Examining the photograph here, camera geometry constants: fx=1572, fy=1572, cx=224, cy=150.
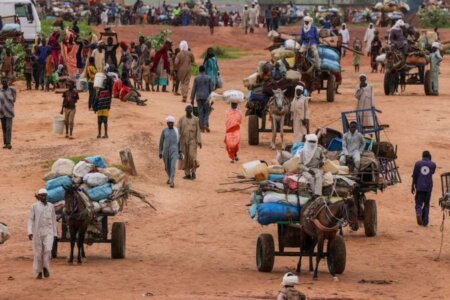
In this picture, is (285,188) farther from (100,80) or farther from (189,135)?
(100,80)

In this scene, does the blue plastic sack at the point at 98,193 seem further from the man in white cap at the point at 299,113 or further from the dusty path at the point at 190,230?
the man in white cap at the point at 299,113

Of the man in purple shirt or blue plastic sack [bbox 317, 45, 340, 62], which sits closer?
the man in purple shirt

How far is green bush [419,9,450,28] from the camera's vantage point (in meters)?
65.2

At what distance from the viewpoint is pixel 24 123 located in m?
35.5

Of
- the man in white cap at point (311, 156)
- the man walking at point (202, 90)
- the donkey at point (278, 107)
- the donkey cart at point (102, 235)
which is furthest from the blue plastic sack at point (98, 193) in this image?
the man walking at point (202, 90)

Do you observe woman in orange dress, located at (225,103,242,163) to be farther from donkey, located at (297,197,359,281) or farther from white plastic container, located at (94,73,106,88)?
donkey, located at (297,197,359,281)

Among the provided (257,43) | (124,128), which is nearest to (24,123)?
(124,128)

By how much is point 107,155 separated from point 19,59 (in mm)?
15604

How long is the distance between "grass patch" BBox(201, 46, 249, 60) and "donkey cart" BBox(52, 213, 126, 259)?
36.5m

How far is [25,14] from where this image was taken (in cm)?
5212

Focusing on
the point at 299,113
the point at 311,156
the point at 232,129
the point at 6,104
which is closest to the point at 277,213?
the point at 311,156

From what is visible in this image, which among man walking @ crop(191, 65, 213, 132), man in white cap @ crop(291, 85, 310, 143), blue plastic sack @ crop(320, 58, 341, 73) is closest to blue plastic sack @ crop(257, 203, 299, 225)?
man in white cap @ crop(291, 85, 310, 143)

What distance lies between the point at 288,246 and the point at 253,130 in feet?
40.3

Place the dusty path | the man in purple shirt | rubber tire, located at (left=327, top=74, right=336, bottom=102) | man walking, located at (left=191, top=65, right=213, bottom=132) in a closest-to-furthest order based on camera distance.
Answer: the dusty path → the man in purple shirt → man walking, located at (left=191, top=65, right=213, bottom=132) → rubber tire, located at (left=327, top=74, right=336, bottom=102)
